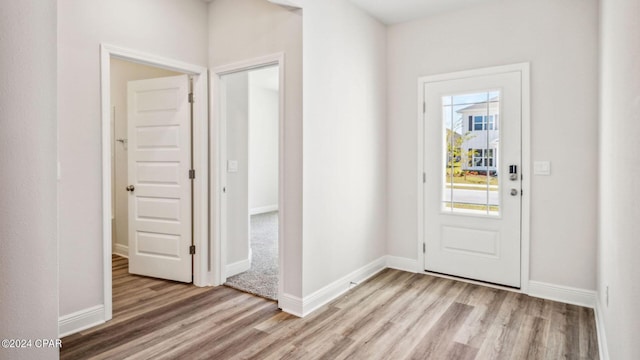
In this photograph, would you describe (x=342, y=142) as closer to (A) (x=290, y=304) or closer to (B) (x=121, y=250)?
(A) (x=290, y=304)

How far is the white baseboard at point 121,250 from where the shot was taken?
4.47 metres

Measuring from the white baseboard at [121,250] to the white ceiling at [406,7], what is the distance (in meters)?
3.92

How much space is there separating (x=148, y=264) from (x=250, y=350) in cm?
193

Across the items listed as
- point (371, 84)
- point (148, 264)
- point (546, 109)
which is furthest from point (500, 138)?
point (148, 264)

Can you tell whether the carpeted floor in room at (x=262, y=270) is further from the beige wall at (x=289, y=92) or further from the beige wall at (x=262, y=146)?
the beige wall at (x=262, y=146)

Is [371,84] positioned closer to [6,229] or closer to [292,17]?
[292,17]

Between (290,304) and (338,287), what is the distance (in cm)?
58

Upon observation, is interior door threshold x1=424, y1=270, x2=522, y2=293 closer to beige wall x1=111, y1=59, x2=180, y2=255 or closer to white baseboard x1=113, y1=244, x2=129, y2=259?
white baseboard x1=113, y1=244, x2=129, y2=259

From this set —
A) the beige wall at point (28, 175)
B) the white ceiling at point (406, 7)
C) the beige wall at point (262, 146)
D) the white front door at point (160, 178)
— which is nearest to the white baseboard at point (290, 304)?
the white front door at point (160, 178)

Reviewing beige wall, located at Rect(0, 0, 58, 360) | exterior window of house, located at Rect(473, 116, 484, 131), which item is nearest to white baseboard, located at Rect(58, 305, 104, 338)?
beige wall, located at Rect(0, 0, 58, 360)

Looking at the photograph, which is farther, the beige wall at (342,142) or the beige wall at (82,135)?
the beige wall at (342,142)

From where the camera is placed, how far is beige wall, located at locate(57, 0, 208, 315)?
254 centimetres

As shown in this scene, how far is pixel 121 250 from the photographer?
4.53m

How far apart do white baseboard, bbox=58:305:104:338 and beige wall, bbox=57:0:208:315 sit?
0.13 feet
